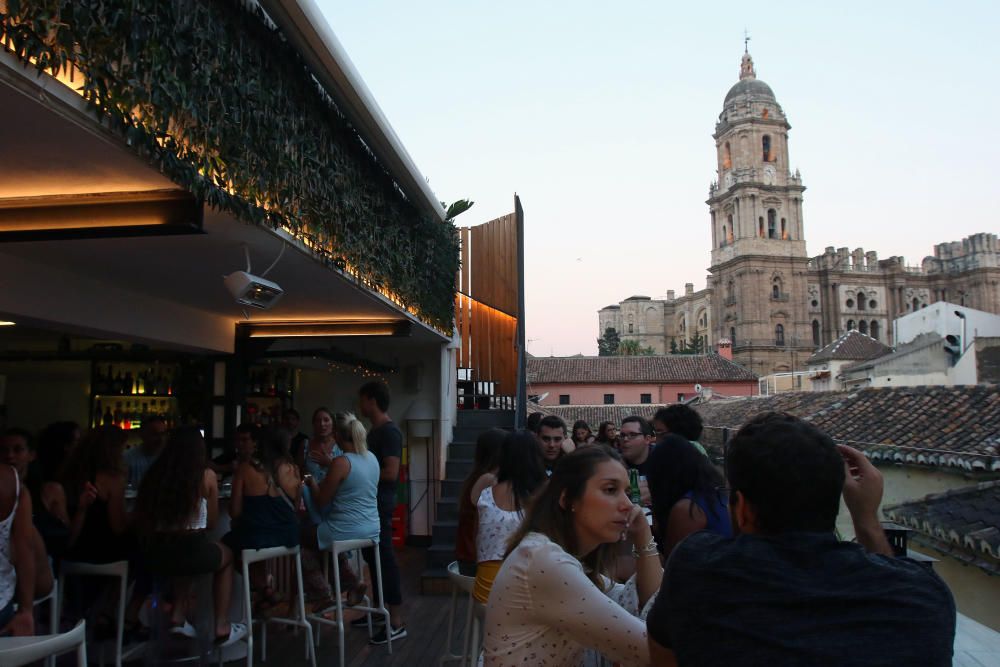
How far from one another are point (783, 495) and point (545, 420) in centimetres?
494

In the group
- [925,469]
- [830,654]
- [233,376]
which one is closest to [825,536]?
[830,654]

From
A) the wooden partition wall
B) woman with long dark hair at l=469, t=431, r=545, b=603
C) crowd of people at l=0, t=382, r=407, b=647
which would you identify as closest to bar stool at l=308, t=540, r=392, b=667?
crowd of people at l=0, t=382, r=407, b=647

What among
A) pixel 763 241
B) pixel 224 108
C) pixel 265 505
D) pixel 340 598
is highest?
pixel 763 241

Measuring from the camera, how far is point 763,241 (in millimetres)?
72500

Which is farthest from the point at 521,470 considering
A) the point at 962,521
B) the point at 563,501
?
the point at 962,521

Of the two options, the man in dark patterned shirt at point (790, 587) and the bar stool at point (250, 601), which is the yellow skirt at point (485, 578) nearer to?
the bar stool at point (250, 601)

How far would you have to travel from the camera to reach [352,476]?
523cm

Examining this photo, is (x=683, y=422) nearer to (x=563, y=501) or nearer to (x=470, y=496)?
(x=470, y=496)

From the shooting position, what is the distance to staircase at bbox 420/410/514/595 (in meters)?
7.18

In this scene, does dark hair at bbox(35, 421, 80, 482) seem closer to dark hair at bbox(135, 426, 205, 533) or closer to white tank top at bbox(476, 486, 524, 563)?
dark hair at bbox(135, 426, 205, 533)

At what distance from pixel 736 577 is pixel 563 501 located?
3.03 feet

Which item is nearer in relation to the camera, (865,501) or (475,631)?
(865,501)

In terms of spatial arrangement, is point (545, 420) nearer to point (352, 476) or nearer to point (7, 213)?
point (352, 476)

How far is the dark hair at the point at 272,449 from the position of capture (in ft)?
16.6
